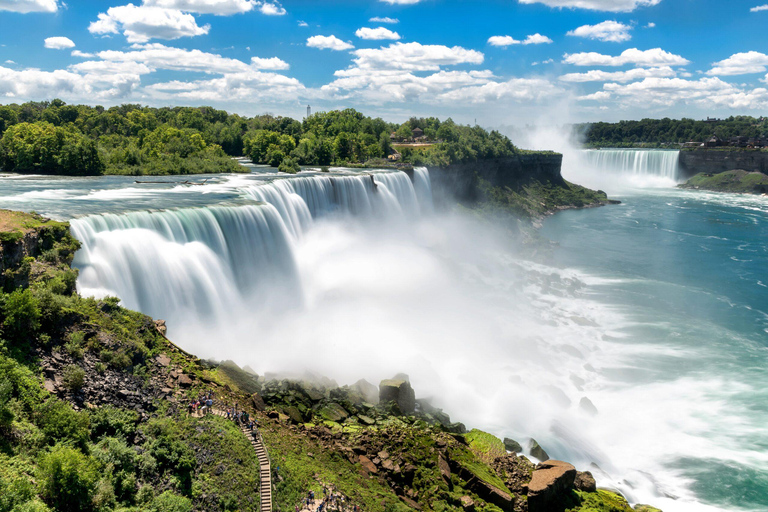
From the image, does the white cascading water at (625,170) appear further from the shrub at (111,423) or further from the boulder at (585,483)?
the shrub at (111,423)

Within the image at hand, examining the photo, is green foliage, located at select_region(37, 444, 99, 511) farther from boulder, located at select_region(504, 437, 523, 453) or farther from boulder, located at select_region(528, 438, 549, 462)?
boulder, located at select_region(528, 438, 549, 462)

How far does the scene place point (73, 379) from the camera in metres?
13.9

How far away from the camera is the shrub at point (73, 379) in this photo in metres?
13.9

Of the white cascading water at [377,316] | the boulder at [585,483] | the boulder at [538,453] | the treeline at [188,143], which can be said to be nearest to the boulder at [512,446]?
the boulder at [538,453]

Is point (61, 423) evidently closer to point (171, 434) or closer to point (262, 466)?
point (171, 434)

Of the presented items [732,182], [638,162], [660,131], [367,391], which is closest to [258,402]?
[367,391]

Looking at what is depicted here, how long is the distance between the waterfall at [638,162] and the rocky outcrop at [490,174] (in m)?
32.7

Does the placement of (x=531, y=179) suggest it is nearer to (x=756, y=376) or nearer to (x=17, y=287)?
(x=756, y=376)

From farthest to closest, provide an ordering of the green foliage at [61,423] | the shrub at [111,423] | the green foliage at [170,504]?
the shrub at [111,423] < the green foliage at [61,423] < the green foliage at [170,504]

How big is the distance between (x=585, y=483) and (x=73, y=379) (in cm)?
1655

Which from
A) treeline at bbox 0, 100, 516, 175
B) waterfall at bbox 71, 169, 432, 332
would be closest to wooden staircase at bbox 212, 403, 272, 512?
waterfall at bbox 71, 169, 432, 332

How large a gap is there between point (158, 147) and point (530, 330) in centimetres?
4468

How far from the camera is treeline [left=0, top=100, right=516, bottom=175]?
145ft

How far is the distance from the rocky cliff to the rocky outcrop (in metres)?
36.7
